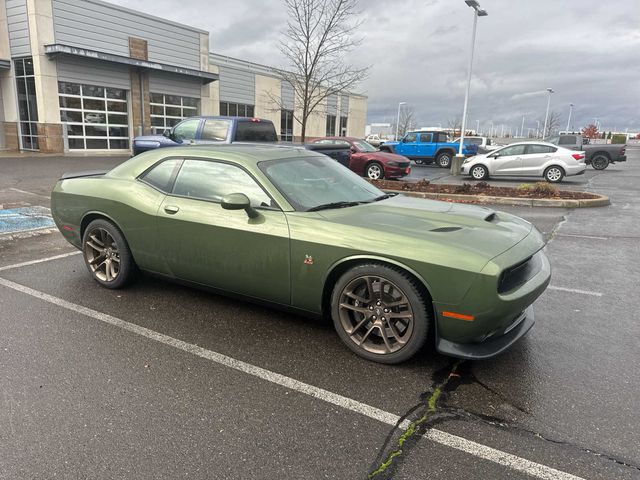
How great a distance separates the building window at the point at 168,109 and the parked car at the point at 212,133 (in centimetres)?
1509

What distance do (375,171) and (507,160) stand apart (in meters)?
5.19

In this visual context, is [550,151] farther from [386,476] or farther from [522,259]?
[386,476]

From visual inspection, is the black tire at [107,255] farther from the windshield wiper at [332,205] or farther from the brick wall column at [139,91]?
the brick wall column at [139,91]

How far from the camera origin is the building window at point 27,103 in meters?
21.3

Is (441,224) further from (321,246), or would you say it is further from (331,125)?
(331,125)

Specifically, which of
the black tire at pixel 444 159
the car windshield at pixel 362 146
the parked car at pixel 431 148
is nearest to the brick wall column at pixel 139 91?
the parked car at pixel 431 148

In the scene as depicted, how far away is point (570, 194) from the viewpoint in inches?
446

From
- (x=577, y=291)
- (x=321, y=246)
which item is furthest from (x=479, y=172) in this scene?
(x=321, y=246)

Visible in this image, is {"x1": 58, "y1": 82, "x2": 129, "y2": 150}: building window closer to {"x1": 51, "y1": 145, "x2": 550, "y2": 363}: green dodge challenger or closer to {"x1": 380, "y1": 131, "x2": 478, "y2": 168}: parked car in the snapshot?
{"x1": 380, "y1": 131, "x2": 478, "y2": 168}: parked car

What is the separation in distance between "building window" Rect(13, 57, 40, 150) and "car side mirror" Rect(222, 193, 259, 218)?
22423 millimetres

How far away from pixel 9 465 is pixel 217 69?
101 ft

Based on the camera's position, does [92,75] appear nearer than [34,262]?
No

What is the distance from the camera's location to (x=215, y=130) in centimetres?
1112

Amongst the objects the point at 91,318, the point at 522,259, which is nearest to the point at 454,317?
the point at 522,259
